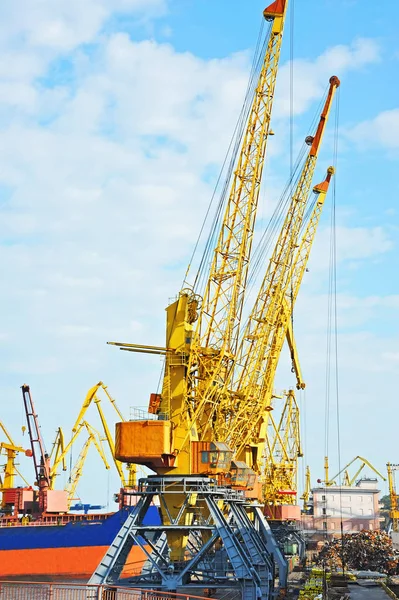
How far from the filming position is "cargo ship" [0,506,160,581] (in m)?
53.4

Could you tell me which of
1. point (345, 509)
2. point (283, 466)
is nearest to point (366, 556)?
point (283, 466)

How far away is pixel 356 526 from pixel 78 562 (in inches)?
3161

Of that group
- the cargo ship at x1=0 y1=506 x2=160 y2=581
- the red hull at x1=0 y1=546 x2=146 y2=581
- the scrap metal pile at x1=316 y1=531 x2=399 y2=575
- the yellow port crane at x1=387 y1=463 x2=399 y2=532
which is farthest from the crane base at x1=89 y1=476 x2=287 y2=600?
the yellow port crane at x1=387 y1=463 x2=399 y2=532

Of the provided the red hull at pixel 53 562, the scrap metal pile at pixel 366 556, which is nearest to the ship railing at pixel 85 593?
the red hull at pixel 53 562

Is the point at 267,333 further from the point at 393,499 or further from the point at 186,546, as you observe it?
the point at 393,499

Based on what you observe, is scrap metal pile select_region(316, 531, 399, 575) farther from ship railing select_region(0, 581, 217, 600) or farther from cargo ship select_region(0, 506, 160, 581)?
ship railing select_region(0, 581, 217, 600)

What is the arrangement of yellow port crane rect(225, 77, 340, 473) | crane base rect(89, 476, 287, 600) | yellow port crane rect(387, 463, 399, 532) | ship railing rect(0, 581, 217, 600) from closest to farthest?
1. ship railing rect(0, 581, 217, 600)
2. crane base rect(89, 476, 287, 600)
3. yellow port crane rect(225, 77, 340, 473)
4. yellow port crane rect(387, 463, 399, 532)

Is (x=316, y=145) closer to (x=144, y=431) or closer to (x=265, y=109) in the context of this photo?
(x=265, y=109)

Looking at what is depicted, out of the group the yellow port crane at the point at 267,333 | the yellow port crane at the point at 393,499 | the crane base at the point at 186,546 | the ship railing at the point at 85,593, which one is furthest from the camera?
the yellow port crane at the point at 393,499

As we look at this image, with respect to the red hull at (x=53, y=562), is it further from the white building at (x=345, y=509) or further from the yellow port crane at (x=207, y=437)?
the white building at (x=345, y=509)

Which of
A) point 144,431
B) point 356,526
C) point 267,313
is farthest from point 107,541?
point 356,526

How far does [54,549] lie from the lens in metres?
53.8

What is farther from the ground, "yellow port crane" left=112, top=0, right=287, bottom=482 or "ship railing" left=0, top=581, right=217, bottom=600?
"yellow port crane" left=112, top=0, right=287, bottom=482

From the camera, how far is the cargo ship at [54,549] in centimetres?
5338
